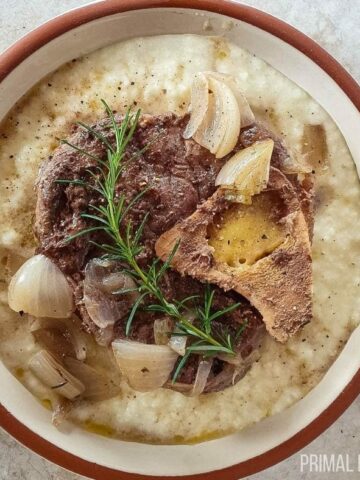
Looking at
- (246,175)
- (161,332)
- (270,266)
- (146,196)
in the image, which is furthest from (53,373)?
(246,175)

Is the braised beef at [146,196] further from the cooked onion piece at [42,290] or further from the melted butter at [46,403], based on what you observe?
the melted butter at [46,403]

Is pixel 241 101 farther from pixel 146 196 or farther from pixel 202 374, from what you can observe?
pixel 202 374

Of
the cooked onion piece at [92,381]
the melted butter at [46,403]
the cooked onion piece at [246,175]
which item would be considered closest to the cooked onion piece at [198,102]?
the cooked onion piece at [246,175]

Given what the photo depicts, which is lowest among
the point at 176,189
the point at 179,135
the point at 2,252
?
the point at 2,252

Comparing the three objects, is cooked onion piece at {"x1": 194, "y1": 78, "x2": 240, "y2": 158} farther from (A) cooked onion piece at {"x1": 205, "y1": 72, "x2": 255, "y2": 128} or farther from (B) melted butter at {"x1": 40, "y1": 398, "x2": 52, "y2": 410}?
(B) melted butter at {"x1": 40, "y1": 398, "x2": 52, "y2": 410}

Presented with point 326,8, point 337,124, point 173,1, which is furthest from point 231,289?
point 326,8

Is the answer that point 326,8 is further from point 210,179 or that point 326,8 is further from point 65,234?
point 65,234

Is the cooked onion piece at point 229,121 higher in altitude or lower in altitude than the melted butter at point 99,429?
higher
